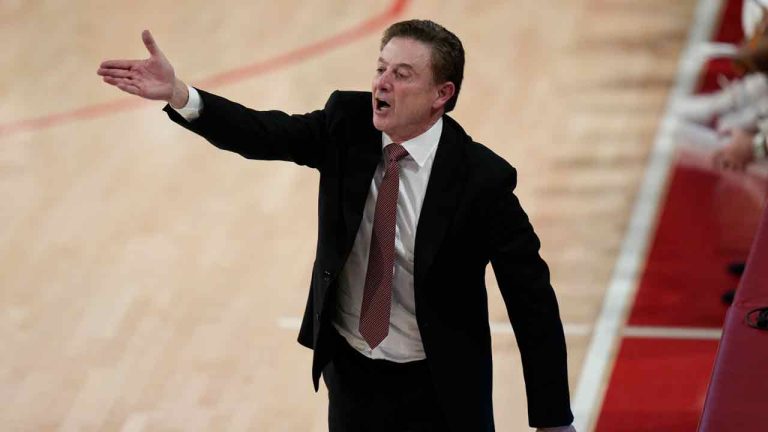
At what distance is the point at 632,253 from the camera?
237 inches

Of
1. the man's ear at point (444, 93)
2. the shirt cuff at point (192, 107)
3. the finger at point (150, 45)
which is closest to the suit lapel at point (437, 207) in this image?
the man's ear at point (444, 93)

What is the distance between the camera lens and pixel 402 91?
3.11 metres

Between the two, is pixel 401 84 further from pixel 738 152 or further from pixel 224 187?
pixel 738 152

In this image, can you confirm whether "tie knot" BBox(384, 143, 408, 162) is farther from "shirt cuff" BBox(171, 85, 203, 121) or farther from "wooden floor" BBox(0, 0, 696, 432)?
"wooden floor" BBox(0, 0, 696, 432)

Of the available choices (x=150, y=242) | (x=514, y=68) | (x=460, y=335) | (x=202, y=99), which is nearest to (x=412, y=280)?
(x=460, y=335)

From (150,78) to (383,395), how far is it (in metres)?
0.96

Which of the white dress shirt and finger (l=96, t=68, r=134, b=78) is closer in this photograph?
finger (l=96, t=68, r=134, b=78)

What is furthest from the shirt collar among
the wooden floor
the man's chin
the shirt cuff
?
the wooden floor

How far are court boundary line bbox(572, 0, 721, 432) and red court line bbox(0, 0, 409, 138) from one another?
6.01 ft

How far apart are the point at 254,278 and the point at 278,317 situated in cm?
32

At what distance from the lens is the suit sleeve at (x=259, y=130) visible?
10.2 ft

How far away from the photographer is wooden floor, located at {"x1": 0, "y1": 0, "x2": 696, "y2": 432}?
5.05 meters

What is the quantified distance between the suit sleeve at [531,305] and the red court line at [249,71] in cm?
426

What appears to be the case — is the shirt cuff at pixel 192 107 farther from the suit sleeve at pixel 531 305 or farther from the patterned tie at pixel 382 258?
the suit sleeve at pixel 531 305
